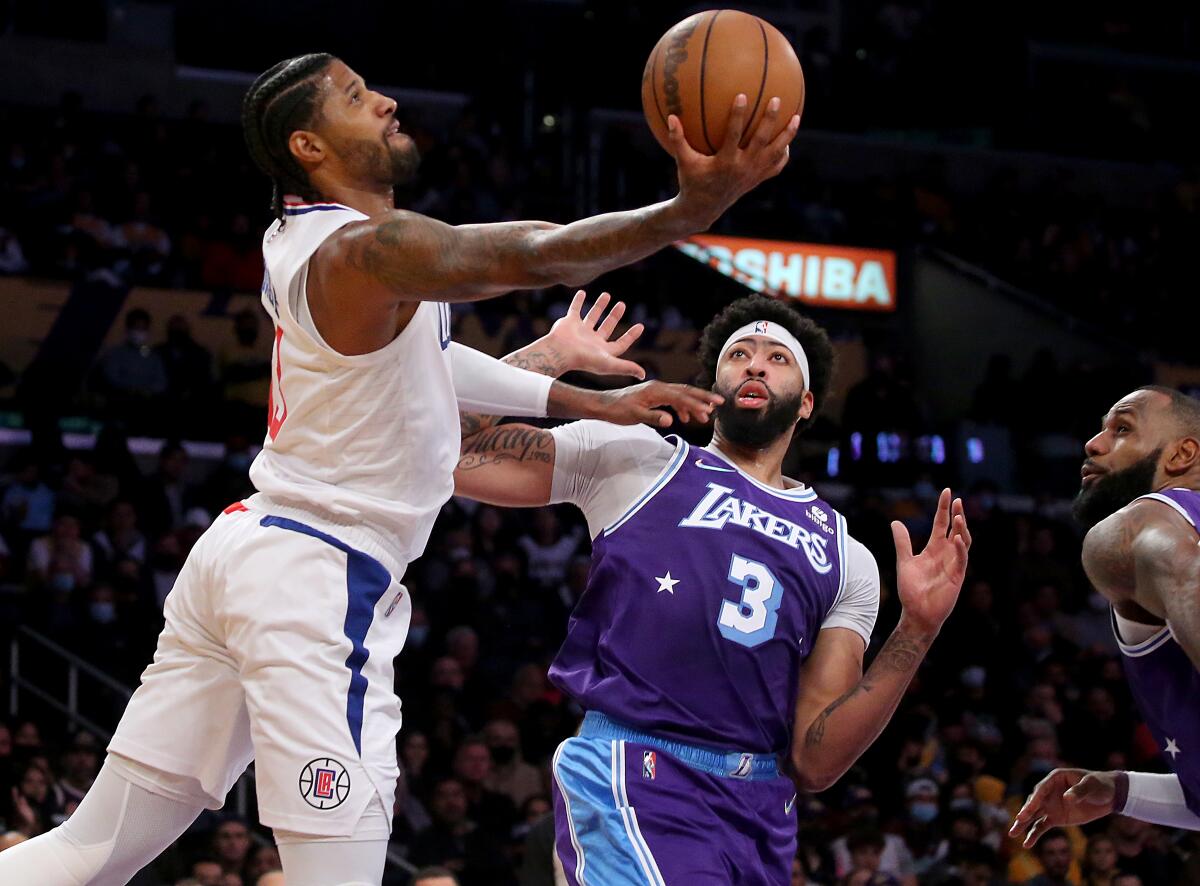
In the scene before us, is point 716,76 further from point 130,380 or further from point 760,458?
point 130,380

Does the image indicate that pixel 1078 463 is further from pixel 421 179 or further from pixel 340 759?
pixel 340 759

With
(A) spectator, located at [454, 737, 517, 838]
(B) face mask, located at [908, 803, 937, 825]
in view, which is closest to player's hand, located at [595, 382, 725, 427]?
(A) spectator, located at [454, 737, 517, 838]

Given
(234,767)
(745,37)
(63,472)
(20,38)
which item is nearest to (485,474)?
(234,767)

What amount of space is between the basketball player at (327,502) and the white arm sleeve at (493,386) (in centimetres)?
23

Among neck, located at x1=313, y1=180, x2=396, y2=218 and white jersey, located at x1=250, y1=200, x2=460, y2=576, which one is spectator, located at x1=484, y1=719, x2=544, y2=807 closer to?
white jersey, located at x1=250, y1=200, x2=460, y2=576

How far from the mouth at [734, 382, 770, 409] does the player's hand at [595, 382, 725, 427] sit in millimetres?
611

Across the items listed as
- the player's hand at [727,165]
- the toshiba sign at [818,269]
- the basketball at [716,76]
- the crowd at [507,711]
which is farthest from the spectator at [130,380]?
the player's hand at [727,165]

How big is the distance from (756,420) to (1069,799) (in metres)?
1.48

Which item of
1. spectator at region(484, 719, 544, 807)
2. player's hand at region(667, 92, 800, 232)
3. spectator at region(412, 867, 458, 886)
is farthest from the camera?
spectator at region(484, 719, 544, 807)

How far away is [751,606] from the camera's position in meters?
4.65

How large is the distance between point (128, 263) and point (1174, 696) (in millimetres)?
10162

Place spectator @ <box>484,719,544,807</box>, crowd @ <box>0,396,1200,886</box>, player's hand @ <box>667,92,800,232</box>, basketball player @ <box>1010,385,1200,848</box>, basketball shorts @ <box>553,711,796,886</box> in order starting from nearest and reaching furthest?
1. player's hand @ <box>667,92,800,232</box>
2. basketball player @ <box>1010,385,1200,848</box>
3. basketball shorts @ <box>553,711,796,886</box>
4. crowd @ <box>0,396,1200,886</box>
5. spectator @ <box>484,719,544,807</box>

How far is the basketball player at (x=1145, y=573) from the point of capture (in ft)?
13.4

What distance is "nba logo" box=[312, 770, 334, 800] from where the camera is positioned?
3543mm
